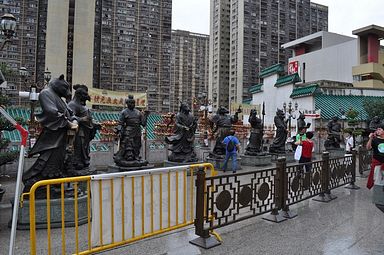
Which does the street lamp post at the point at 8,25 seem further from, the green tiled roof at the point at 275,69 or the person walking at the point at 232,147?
the green tiled roof at the point at 275,69

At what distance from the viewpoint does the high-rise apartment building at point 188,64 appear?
2331 inches

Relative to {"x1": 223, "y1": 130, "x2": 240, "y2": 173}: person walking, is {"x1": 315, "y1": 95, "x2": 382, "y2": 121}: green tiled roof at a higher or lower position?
higher

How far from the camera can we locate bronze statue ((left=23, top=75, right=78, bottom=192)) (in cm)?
490

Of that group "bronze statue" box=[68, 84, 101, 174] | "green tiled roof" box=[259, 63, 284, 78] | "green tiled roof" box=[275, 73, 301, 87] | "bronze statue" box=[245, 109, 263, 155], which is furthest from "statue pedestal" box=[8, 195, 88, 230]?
"green tiled roof" box=[259, 63, 284, 78]

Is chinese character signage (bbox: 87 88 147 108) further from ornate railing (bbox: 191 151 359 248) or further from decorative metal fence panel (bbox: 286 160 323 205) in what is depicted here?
decorative metal fence panel (bbox: 286 160 323 205)

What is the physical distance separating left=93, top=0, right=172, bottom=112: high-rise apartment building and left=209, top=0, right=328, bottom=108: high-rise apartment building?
15.0 metres

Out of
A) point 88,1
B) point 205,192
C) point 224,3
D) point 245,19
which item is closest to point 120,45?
point 88,1

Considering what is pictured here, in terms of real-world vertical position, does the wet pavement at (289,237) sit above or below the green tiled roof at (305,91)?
below

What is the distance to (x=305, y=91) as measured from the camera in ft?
73.4

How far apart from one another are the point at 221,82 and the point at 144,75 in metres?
25.0

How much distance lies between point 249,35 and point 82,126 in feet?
169

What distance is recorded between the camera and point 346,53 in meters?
33.9

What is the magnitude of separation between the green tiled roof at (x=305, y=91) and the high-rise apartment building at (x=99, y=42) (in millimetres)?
18645

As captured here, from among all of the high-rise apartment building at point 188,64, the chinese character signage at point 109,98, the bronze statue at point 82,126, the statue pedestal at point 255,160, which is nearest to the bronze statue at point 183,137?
the bronze statue at point 82,126
